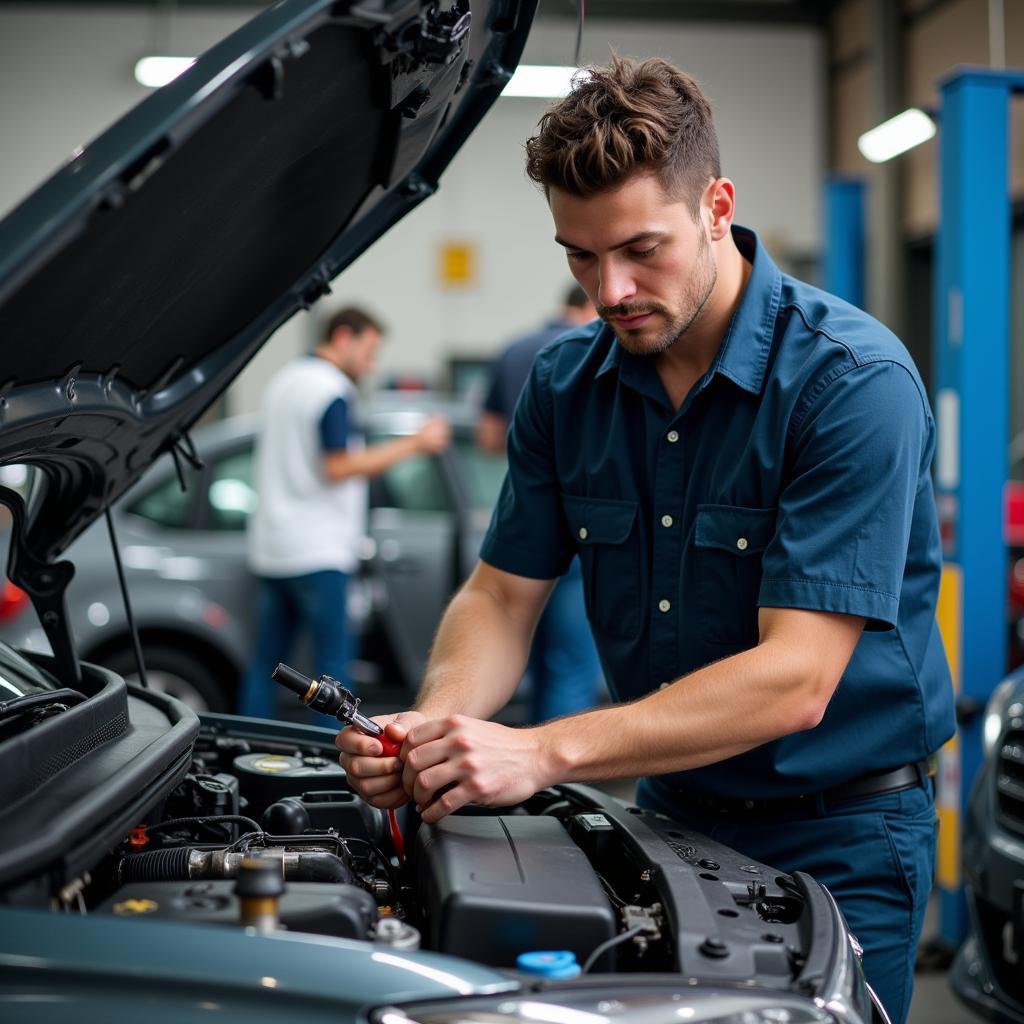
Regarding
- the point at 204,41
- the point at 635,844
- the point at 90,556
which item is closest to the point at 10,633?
the point at 90,556

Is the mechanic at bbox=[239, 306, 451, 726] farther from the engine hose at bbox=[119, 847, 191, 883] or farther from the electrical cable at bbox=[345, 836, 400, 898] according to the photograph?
the engine hose at bbox=[119, 847, 191, 883]

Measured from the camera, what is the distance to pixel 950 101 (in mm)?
3592

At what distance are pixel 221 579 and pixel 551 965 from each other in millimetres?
3994

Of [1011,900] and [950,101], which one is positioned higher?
[950,101]

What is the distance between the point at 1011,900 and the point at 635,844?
1445mm

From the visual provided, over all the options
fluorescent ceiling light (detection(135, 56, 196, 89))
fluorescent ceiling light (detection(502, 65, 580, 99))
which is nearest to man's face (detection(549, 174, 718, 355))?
fluorescent ceiling light (detection(502, 65, 580, 99))

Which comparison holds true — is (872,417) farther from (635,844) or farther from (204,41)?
(204,41)

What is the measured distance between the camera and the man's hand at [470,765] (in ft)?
4.98

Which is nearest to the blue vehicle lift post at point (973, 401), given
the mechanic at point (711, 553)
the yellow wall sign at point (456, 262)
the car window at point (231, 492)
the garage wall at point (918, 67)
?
the mechanic at point (711, 553)

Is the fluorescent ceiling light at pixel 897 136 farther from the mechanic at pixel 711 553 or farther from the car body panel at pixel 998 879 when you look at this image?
the mechanic at pixel 711 553

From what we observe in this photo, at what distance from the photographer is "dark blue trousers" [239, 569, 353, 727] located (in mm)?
4566

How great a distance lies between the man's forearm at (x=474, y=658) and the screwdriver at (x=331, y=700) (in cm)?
17

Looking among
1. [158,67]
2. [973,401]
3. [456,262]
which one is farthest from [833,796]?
[456,262]

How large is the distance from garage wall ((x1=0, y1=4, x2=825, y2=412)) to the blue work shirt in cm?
999
